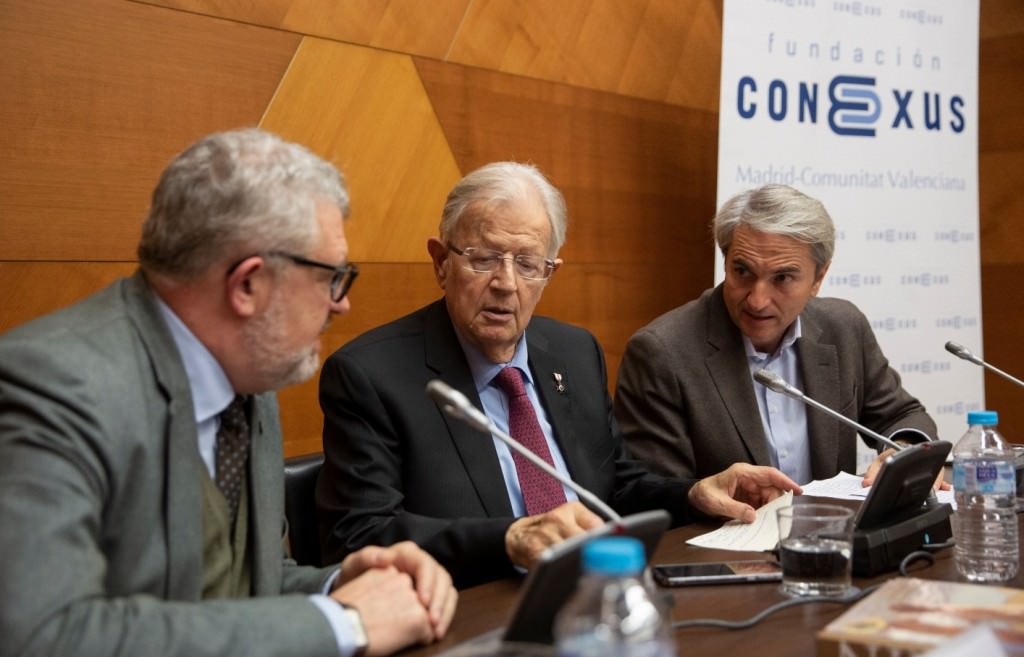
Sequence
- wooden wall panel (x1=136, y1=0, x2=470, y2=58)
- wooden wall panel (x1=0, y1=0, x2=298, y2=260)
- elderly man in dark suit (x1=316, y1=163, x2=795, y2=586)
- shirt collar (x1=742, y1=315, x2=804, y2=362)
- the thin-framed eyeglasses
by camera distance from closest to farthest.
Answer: elderly man in dark suit (x1=316, y1=163, x2=795, y2=586) < the thin-framed eyeglasses < wooden wall panel (x1=0, y1=0, x2=298, y2=260) < shirt collar (x1=742, y1=315, x2=804, y2=362) < wooden wall panel (x1=136, y1=0, x2=470, y2=58)

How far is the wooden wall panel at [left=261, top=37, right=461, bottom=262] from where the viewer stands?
139 inches

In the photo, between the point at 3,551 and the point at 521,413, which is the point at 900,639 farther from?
the point at 521,413

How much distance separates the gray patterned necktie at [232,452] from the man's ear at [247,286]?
0.63ft

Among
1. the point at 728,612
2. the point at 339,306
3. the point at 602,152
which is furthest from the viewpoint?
the point at 602,152

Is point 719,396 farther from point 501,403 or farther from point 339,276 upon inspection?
point 339,276

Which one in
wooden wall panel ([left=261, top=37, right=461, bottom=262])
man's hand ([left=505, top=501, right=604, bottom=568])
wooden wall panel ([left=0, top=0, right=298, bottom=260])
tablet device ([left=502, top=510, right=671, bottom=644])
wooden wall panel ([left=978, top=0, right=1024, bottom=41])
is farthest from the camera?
wooden wall panel ([left=978, top=0, right=1024, bottom=41])

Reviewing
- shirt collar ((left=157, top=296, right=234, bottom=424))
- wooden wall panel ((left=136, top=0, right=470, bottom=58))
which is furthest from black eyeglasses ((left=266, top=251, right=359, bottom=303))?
wooden wall panel ((left=136, top=0, right=470, bottom=58))

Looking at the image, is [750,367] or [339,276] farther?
[750,367]

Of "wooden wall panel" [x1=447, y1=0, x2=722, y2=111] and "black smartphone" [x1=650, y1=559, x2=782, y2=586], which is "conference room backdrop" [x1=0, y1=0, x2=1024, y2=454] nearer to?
"wooden wall panel" [x1=447, y1=0, x2=722, y2=111]

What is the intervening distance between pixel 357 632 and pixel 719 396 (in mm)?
1697

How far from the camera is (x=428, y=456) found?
2.33 metres

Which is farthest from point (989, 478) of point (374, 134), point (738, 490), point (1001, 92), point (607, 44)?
point (1001, 92)

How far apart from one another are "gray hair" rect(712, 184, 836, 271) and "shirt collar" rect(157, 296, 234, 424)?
68.5 inches

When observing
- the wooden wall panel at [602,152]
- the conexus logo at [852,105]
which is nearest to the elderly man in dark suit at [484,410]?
the wooden wall panel at [602,152]
